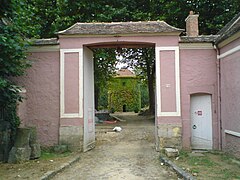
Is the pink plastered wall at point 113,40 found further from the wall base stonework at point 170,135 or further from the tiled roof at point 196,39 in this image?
the wall base stonework at point 170,135

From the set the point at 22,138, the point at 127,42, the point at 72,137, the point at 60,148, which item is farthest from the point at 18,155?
the point at 127,42

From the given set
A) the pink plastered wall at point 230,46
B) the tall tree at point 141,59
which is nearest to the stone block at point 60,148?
the pink plastered wall at point 230,46

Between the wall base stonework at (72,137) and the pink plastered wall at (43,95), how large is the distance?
323 mm

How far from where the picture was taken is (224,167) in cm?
941

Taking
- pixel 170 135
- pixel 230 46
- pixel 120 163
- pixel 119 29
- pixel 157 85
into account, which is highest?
pixel 119 29

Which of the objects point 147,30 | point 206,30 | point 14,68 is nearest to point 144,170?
point 14,68

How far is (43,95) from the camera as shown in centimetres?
1309

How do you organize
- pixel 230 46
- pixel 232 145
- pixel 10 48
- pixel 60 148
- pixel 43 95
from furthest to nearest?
pixel 43 95 → pixel 60 148 → pixel 230 46 → pixel 232 145 → pixel 10 48

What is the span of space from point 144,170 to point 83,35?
21.6 feet

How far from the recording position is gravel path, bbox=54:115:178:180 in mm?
8930

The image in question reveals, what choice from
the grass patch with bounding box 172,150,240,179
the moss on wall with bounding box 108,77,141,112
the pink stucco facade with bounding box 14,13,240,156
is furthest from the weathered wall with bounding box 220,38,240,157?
the moss on wall with bounding box 108,77,141,112

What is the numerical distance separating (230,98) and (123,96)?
36.0 meters

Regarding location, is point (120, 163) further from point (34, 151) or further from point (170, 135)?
point (34, 151)

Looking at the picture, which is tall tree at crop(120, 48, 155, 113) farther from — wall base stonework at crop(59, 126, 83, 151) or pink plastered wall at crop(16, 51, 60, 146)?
wall base stonework at crop(59, 126, 83, 151)
